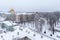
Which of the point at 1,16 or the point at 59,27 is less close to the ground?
the point at 1,16

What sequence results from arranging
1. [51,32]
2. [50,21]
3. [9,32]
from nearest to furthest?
[9,32] < [51,32] < [50,21]

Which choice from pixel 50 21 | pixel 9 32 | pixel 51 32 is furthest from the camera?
pixel 50 21

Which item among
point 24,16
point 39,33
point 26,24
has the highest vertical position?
point 24,16

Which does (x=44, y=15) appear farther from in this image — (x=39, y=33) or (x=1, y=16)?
(x=1, y=16)

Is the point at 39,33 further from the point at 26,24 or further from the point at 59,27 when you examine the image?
the point at 59,27

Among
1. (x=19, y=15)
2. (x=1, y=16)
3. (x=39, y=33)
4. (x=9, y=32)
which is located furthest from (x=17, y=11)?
(x=39, y=33)

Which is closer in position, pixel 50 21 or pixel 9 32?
pixel 9 32

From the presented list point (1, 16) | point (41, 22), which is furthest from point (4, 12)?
point (41, 22)

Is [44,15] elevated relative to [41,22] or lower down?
elevated

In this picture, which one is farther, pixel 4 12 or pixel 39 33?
pixel 4 12
